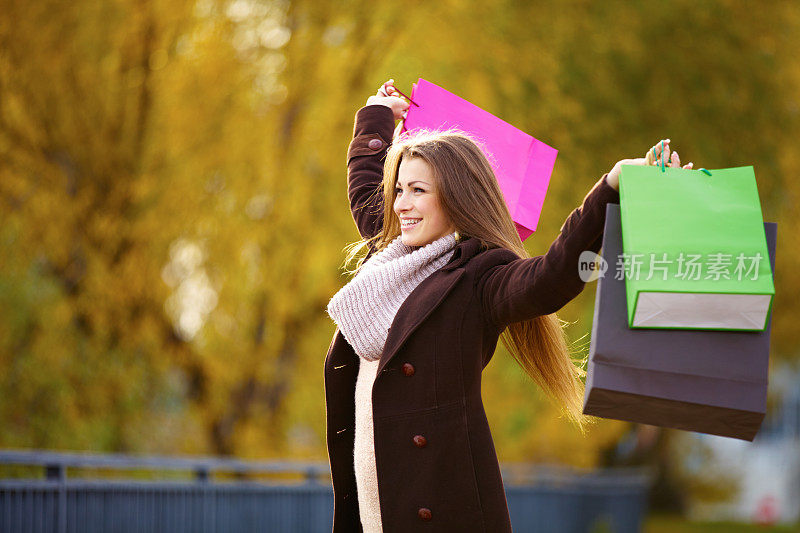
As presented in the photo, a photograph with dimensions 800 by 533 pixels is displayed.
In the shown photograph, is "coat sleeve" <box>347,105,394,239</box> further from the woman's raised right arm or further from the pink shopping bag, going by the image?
the pink shopping bag

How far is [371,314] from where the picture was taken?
306 centimetres

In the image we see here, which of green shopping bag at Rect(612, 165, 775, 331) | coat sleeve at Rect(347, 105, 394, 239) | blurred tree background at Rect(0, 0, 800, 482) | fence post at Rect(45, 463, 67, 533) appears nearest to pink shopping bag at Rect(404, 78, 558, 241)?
coat sleeve at Rect(347, 105, 394, 239)

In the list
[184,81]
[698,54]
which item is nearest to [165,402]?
[184,81]

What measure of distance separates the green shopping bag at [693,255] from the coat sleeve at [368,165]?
3.99ft

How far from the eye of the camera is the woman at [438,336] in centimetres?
284

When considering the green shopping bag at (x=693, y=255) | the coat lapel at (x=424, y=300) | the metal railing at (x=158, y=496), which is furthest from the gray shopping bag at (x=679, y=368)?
the metal railing at (x=158, y=496)

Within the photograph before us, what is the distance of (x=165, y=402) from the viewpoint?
9445 millimetres

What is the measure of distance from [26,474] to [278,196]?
326 cm

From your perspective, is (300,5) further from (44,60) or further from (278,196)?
(44,60)

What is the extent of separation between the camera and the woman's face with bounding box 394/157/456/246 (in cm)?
314

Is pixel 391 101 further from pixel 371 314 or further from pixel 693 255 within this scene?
pixel 693 255

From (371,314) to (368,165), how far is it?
828 millimetres

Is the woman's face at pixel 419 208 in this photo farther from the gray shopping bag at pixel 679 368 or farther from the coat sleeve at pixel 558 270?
the gray shopping bag at pixel 679 368

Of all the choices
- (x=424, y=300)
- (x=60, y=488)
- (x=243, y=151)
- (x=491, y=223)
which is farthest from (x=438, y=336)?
(x=243, y=151)
